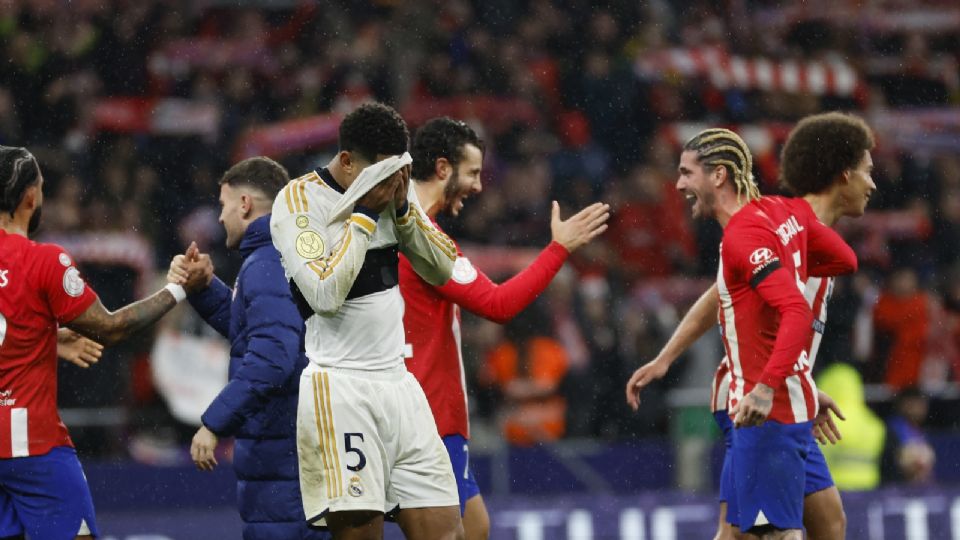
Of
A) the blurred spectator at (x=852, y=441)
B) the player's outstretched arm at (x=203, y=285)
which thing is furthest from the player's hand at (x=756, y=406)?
the blurred spectator at (x=852, y=441)

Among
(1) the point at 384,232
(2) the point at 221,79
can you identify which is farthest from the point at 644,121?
(1) the point at 384,232

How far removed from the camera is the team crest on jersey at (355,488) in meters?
5.42

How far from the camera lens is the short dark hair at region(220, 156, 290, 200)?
259 inches

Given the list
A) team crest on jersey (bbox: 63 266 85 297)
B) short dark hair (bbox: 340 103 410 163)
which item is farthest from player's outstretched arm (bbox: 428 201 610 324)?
team crest on jersey (bbox: 63 266 85 297)

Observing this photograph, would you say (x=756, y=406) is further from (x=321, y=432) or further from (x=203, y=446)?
(x=203, y=446)

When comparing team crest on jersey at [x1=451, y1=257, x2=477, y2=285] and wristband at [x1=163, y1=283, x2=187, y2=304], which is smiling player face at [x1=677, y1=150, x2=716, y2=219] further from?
wristband at [x1=163, y1=283, x2=187, y2=304]

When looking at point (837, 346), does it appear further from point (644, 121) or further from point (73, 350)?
point (73, 350)

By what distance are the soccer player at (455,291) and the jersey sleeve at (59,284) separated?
4.67 ft

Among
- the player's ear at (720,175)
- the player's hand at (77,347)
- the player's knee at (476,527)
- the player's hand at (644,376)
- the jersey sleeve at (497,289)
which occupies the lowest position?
the player's knee at (476,527)

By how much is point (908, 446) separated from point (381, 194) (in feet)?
Answer: 25.9

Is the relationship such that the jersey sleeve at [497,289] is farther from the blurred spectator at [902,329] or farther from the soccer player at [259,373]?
the blurred spectator at [902,329]

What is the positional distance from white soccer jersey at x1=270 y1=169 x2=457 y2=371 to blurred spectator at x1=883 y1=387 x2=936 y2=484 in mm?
7381

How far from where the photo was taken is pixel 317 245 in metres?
5.38

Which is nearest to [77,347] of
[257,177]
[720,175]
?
[257,177]
